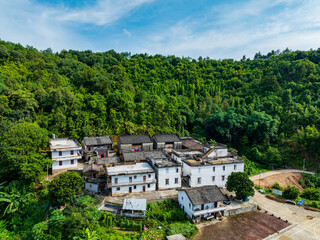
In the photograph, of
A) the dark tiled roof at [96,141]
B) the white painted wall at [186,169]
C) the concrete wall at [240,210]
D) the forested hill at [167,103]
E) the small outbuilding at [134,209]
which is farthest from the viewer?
the forested hill at [167,103]

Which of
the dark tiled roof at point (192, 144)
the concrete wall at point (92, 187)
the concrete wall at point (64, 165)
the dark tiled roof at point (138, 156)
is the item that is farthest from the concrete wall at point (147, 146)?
the concrete wall at point (92, 187)

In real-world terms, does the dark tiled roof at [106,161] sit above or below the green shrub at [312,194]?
above

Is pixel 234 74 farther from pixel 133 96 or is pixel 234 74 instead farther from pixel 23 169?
pixel 23 169

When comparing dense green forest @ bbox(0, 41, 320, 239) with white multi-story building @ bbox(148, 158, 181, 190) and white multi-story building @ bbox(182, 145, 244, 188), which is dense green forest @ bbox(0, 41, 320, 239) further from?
white multi-story building @ bbox(182, 145, 244, 188)

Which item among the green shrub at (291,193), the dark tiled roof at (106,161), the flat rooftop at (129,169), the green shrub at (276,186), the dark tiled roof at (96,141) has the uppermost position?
the dark tiled roof at (96,141)

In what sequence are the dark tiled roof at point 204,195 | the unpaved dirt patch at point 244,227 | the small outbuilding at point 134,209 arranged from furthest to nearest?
the dark tiled roof at point 204,195 < the small outbuilding at point 134,209 < the unpaved dirt patch at point 244,227

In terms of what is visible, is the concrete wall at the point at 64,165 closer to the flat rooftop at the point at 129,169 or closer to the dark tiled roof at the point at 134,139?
the flat rooftop at the point at 129,169

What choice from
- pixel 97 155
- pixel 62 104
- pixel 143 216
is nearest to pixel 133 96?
pixel 62 104

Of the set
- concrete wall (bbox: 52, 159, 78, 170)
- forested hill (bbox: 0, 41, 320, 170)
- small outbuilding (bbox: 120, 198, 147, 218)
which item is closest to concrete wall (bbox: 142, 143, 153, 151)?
forested hill (bbox: 0, 41, 320, 170)
